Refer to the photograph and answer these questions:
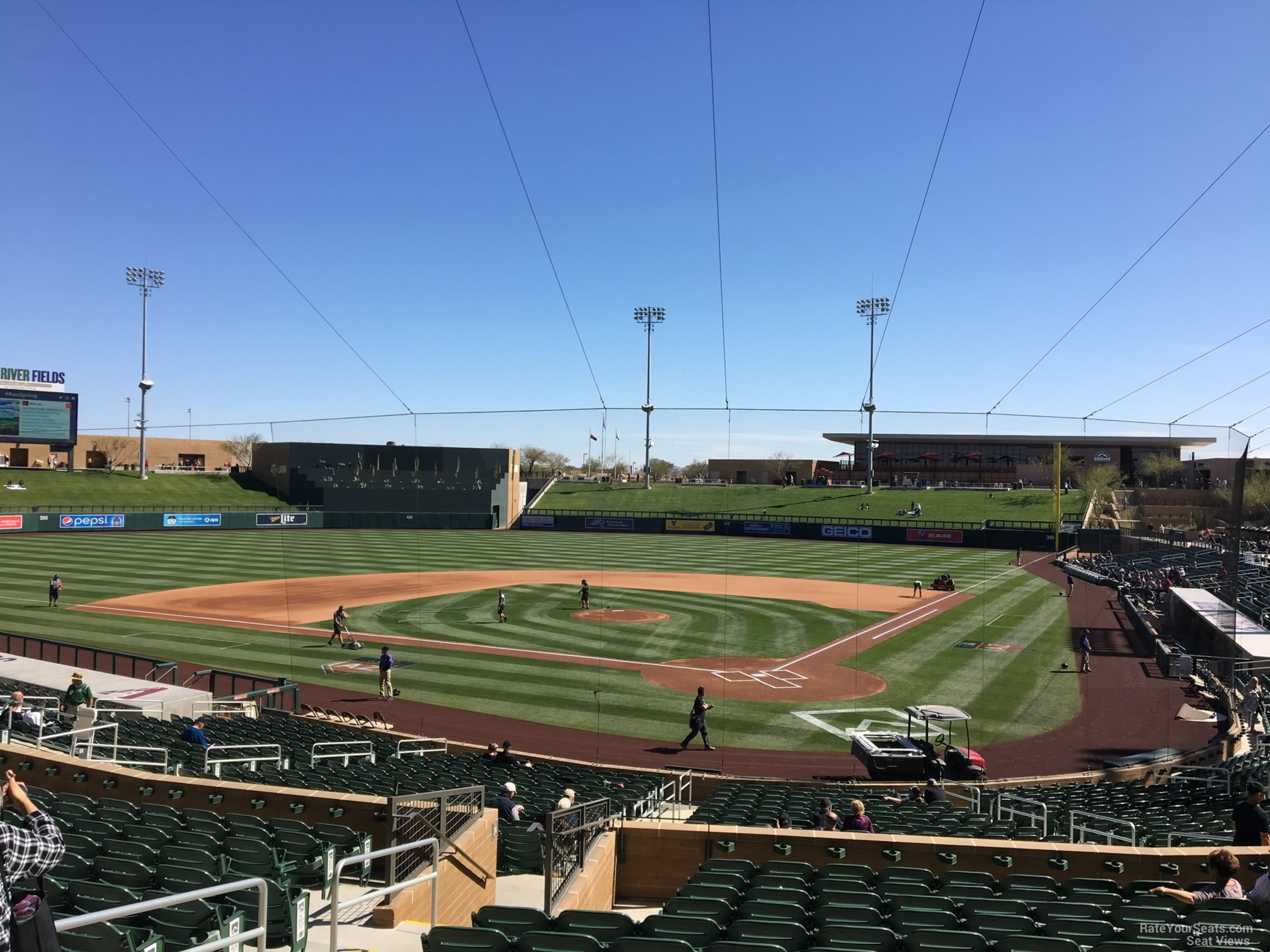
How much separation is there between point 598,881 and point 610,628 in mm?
25346

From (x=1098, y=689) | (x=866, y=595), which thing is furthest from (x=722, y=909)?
(x=866, y=595)

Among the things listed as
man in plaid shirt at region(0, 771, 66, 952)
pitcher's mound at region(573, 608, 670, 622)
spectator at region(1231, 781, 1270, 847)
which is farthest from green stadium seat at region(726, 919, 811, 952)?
pitcher's mound at region(573, 608, 670, 622)

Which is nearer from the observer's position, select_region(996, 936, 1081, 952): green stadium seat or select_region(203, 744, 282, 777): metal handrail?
select_region(996, 936, 1081, 952): green stadium seat

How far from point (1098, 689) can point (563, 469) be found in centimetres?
5995

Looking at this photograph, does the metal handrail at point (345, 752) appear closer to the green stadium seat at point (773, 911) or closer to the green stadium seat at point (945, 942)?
the green stadium seat at point (773, 911)

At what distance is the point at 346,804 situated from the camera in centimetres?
920

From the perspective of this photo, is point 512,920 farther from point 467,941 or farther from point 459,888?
point 459,888

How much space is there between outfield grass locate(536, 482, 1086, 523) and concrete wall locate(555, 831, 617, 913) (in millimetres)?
46096

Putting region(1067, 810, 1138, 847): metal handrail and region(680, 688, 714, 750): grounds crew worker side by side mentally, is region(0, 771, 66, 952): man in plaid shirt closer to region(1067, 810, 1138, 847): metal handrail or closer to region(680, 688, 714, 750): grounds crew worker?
region(1067, 810, 1138, 847): metal handrail

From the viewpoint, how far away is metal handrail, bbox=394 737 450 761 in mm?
15883

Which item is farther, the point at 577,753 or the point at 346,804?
the point at 577,753

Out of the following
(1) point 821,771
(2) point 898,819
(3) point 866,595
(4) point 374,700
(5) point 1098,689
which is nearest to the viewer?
(2) point 898,819

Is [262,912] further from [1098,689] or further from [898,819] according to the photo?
[1098,689]

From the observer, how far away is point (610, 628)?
33.1 metres
